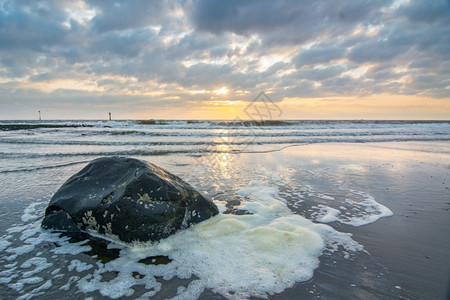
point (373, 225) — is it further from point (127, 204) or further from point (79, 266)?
point (79, 266)

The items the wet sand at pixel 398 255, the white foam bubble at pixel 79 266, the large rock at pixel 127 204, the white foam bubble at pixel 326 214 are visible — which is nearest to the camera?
the wet sand at pixel 398 255

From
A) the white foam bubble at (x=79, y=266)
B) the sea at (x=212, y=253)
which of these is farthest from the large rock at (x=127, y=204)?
the white foam bubble at (x=79, y=266)

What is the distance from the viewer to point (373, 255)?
3.32 metres

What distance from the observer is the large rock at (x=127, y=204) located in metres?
3.77

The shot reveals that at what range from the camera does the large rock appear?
377 cm

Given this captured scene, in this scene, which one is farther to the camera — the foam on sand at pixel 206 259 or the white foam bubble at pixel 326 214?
the white foam bubble at pixel 326 214

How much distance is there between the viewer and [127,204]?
3.85 m

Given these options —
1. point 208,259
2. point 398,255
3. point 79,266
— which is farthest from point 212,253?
point 398,255

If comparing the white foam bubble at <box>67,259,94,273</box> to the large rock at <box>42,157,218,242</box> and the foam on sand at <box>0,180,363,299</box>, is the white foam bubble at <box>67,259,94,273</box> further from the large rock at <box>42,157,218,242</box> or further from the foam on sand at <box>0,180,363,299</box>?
the large rock at <box>42,157,218,242</box>

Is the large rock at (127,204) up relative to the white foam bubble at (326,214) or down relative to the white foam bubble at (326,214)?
up

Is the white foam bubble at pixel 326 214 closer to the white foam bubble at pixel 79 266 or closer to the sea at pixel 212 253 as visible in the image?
the sea at pixel 212 253

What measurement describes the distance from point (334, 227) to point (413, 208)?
2214 mm

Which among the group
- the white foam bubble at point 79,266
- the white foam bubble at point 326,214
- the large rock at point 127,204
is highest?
the large rock at point 127,204

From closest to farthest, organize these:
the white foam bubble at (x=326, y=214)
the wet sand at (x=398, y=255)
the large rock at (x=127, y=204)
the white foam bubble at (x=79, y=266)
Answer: the wet sand at (x=398, y=255) → the white foam bubble at (x=79, y=266) → the large rock at (x=127, y=204) → the white foam bubble at (x=326, y=214)
